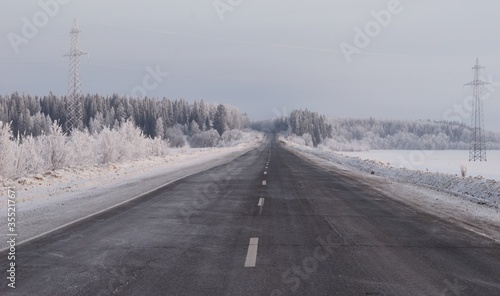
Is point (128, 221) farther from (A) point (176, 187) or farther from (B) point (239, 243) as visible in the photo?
(A) point (176, 187)

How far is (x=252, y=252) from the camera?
643 centimetres

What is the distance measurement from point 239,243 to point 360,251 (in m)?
1.96

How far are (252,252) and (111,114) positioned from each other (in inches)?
5637

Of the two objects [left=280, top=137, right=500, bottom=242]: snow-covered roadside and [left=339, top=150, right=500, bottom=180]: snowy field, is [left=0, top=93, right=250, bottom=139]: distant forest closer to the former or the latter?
[left=339, top=150, right=500, bottom=180]: snowy field

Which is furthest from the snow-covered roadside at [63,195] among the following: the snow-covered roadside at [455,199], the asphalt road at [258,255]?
the snow-covered roadside at [455,199]

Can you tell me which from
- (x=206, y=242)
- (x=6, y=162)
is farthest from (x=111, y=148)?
(x=206, y=242)

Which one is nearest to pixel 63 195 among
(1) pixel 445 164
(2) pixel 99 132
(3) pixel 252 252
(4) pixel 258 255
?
(3) pixel 252 252

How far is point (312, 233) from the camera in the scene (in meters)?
7.96

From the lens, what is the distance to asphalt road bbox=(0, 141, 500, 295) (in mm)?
4926

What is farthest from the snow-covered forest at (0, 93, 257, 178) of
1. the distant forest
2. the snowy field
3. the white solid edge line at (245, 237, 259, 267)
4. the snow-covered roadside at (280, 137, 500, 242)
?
the snowy field

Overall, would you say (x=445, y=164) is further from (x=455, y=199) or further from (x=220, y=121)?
Result: (x=220, y=121)

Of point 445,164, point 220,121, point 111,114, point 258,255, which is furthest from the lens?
point 220,121

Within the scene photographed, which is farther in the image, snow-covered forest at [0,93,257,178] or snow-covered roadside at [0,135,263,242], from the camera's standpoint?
snow-covered forest at [0,93,257,178]

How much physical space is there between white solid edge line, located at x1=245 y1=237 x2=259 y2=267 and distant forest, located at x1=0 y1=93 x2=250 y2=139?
382 ft
